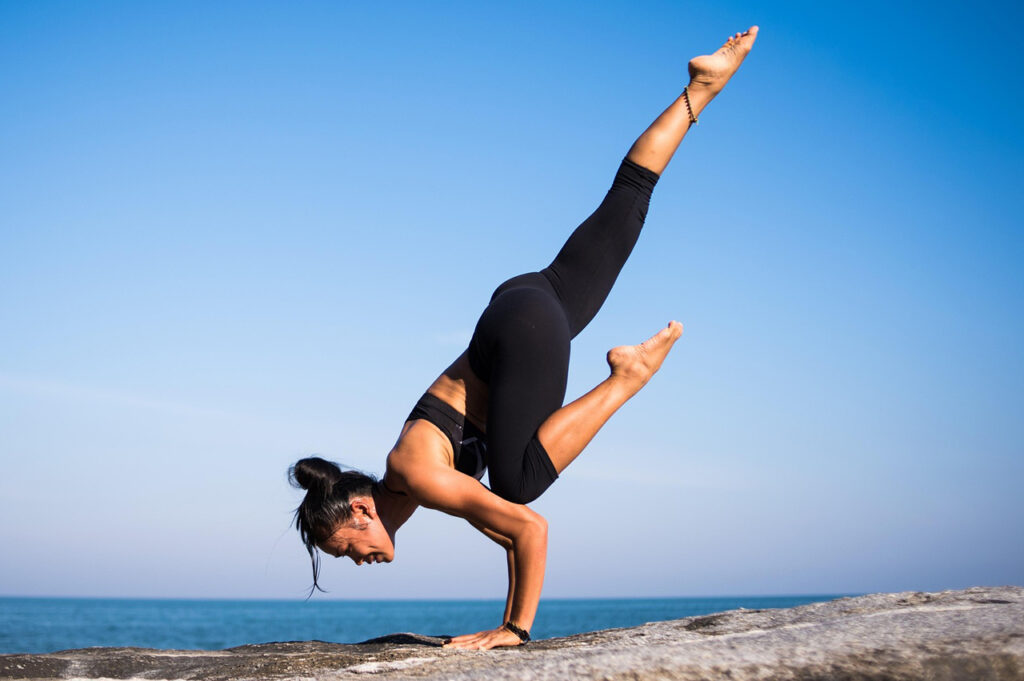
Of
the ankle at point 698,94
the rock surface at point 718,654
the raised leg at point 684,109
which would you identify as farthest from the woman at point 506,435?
the ankle at point 698,94

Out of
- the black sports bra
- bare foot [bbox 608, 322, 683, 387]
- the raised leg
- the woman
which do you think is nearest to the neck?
the woman

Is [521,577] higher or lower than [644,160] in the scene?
Result: lower

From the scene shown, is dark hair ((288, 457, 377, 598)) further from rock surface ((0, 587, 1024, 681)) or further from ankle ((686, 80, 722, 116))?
ankle ((686, 80, 722, 116))

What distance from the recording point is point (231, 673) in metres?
3.15

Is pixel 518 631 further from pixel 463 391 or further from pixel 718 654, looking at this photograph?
pixel 718 654

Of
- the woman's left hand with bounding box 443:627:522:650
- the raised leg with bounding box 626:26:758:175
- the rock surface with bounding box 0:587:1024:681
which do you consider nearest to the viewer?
the rock surface with bounding box 0:587:1024:681

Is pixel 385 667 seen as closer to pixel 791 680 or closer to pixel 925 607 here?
pixel 791 680

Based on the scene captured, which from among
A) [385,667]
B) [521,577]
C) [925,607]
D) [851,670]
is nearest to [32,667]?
[385,667]

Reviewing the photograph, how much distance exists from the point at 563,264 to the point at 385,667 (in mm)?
2037

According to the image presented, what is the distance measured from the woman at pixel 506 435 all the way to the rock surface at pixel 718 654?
16.9 inches

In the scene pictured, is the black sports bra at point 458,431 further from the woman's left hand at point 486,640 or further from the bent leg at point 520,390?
the woman's left hand at point 486,640

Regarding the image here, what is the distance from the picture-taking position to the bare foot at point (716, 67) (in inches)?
166

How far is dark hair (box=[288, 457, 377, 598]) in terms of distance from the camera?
363 cm

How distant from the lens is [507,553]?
3664mm
